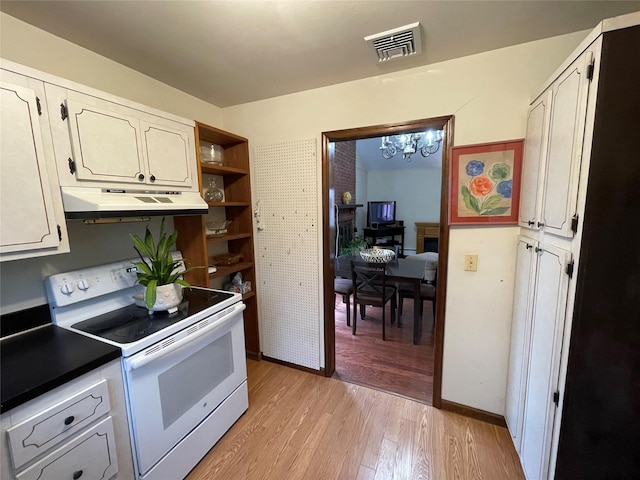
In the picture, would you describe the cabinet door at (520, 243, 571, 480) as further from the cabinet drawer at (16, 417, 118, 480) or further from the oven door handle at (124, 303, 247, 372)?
the cabinet drawer at (16, 417, 118, 480)

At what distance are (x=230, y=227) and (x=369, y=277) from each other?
57.2 inches

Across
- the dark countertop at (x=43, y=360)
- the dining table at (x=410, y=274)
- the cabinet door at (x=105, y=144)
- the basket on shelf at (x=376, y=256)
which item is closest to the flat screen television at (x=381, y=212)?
the dining table at (x=410, y=274)

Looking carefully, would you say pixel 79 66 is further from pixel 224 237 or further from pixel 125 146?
pixel 224 237

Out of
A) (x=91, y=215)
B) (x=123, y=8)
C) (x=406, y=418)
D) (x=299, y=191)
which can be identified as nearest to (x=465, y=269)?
(x=406, y=418)

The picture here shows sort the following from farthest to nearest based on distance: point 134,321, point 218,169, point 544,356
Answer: point 218,169 → point 134,321 → point 544,356

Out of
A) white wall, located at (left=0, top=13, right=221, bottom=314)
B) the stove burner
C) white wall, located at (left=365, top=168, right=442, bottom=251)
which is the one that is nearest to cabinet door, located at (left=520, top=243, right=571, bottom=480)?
the stove burner

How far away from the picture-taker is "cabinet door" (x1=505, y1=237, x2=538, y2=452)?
138 centimetres

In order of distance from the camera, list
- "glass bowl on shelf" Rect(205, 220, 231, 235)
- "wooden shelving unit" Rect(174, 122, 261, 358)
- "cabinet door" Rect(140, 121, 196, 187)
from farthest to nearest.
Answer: "glass bowl on shelf" Rect(205, 220, 231, 235), "wooden shelving unit" Rect(174, 122, 261, 358), "cabinet door" Rect(140, 121, 196, 187)

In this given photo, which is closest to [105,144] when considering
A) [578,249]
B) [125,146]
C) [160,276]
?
[125,146]

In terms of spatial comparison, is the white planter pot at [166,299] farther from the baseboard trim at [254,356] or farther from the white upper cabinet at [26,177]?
the baseboard trim at [254,356]

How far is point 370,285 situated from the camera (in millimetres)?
2875

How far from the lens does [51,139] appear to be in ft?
3.85

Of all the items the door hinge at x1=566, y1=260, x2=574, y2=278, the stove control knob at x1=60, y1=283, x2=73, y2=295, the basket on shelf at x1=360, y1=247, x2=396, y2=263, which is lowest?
the basket on shelf at x1=360, y1=247, x2=396, y2=263

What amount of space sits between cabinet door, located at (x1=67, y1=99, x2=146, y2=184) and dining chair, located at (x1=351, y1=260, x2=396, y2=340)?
2014mm
